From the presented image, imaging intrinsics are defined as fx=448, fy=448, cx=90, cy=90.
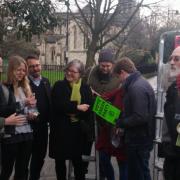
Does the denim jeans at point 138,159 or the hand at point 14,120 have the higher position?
the hand at point 14,120

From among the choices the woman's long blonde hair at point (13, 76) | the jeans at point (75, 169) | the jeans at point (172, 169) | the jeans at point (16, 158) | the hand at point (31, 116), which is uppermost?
the woman's long blonde hair at point (13, 76)

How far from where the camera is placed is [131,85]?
514cm

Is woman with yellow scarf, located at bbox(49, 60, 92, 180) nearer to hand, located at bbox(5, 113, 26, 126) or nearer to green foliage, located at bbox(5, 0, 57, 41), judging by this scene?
hand, located at bbox(5, 113, 26, 126)

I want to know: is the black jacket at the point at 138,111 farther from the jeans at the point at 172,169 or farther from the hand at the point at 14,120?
the hand at the point at 14,120

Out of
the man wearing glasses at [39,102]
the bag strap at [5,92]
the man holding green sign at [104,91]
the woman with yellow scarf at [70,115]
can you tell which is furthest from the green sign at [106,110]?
the bag strap at [5,92]

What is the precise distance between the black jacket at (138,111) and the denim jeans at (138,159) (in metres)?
0.07

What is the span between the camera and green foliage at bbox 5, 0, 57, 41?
345 inches

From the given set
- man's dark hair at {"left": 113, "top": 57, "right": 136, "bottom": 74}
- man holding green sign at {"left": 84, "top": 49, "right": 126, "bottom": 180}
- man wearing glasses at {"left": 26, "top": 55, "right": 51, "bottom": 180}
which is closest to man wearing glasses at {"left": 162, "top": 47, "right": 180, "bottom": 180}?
man's dark hair at {"left": 113, "top": 57, "right": 136, "bottom": 74}

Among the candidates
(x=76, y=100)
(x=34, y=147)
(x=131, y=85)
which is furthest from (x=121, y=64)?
(x=34, y=147)

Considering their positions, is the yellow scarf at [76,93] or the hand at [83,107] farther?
the yellow scarf at [76,93]

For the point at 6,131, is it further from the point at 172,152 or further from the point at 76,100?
the point at 172,152

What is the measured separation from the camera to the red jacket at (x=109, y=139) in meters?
5.62

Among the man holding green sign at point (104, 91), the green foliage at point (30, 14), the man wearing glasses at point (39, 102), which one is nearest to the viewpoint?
the man holding green sign at point (104, 91)

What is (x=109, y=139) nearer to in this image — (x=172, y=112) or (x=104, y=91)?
(x=104, y=91)
